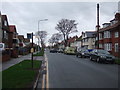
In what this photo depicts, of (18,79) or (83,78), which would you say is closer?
(18,79)

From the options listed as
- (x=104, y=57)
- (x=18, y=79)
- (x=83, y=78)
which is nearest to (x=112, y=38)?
(x=104, y=57)

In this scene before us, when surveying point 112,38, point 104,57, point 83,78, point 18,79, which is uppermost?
point 112,38

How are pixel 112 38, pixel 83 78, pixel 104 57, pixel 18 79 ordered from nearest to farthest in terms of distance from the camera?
pixel 18 79 → pixel 83 78 → pixel 104 57 → pixel 112 38

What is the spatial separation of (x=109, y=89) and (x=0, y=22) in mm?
33425

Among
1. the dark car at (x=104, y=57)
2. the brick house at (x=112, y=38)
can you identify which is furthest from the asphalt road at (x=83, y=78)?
the brick house at (x=112, y=38)

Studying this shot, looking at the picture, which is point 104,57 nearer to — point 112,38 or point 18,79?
point 18,79

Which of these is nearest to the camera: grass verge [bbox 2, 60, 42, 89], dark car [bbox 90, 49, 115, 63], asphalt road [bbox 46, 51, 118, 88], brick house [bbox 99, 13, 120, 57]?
grass verge [bbox 2, 60, 42, 89]

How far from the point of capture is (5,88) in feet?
24.7

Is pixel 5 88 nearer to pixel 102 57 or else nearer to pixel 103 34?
pixel 102 57

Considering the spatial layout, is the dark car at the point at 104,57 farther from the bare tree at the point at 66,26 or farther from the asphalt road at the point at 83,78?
the bare tree at the point at 66,26

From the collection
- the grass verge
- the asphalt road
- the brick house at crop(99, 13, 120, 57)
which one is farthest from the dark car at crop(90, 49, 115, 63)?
the brick house at crop(99, 13, 120, 57)

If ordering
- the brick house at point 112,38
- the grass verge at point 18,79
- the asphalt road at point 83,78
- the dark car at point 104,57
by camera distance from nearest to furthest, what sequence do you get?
1. the grass verge at point 18,79
2. the asphalt road at point 83,78
3. the dark car at point 104,57
4. the brick house at point 112,38

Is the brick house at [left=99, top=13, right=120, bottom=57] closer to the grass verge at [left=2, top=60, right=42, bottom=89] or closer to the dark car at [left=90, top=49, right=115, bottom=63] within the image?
the dark car at [left=90, top=49, right=115, bottom=63]

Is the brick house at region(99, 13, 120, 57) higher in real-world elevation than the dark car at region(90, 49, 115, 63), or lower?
higher
